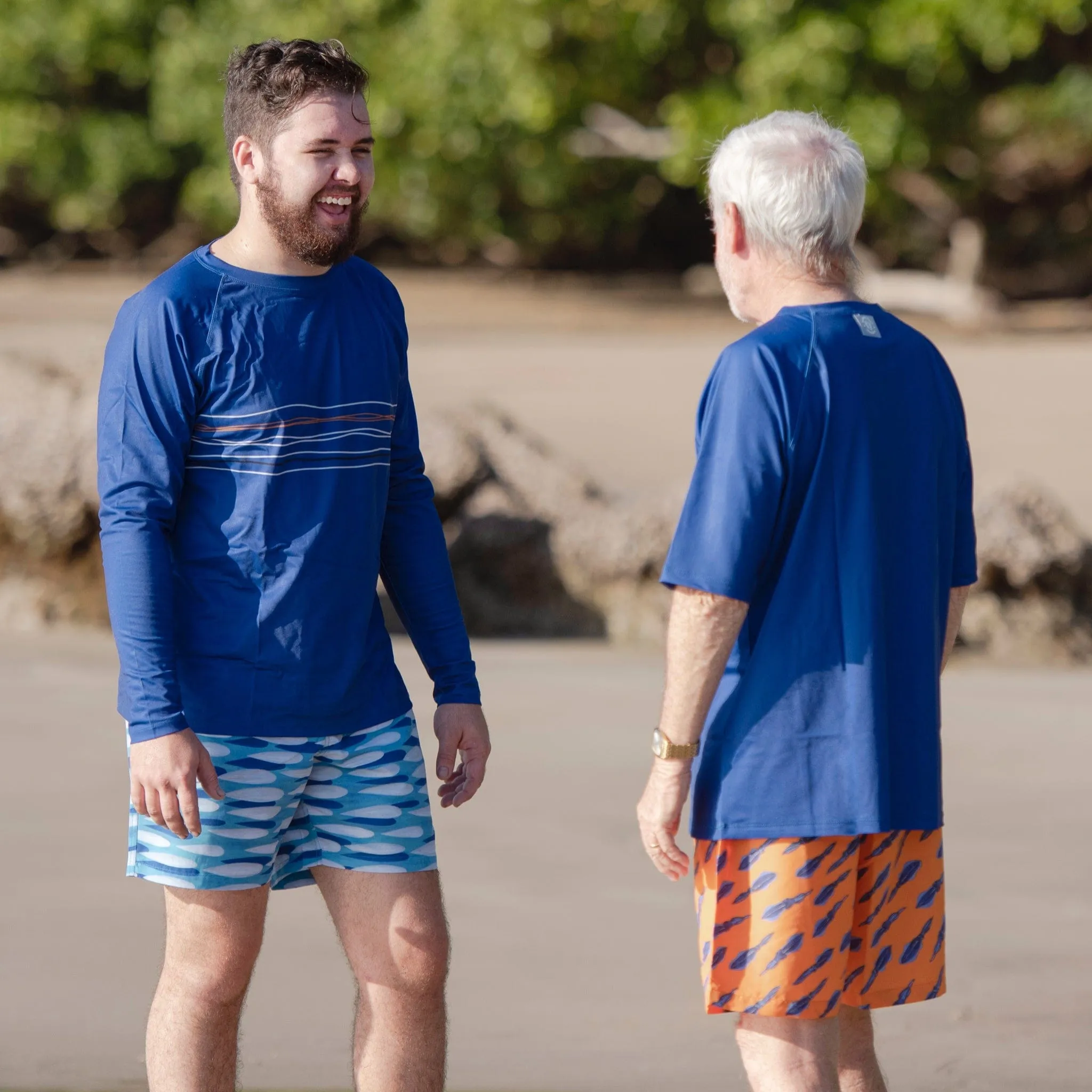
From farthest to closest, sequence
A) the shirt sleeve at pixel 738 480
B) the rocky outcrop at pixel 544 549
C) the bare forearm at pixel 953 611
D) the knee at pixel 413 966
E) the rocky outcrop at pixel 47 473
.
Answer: the rocky outcrop at pixel 544 549
the rocky outcrop at pixel 47 473
the bare forearm at pixel 953 611
the knee at pixel 413 966
the shirt sleeve at pixel 738 480

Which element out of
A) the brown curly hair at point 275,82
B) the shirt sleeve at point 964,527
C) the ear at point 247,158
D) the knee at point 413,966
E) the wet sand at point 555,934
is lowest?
the wet sand at point 555,934

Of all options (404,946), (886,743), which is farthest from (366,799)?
(886,743)

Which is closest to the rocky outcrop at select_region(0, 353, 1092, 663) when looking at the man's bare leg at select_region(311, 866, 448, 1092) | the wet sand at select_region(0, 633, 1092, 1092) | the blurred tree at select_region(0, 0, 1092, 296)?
the wet sand at select_region(0, 633, 1092, 1092)

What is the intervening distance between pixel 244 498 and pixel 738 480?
0.71 m

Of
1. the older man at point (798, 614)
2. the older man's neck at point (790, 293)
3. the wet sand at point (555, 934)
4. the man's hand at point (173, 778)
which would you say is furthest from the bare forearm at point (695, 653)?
the wet sand at point (555, 934)

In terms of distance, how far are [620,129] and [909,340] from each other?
24.5m

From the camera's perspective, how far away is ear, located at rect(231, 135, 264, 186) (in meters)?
2.64

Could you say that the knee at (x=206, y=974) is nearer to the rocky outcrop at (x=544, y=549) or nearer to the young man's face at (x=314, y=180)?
the young man's face at (x=314, y=180)

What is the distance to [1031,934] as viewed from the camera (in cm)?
445

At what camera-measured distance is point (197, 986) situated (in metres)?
2.61

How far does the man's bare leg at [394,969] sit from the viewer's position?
267 centimetres

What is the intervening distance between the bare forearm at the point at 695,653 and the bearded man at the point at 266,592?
455 mm

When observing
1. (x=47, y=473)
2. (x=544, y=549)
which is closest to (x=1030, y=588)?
(x=544, y=549)

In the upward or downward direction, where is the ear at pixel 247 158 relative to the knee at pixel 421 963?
upward
